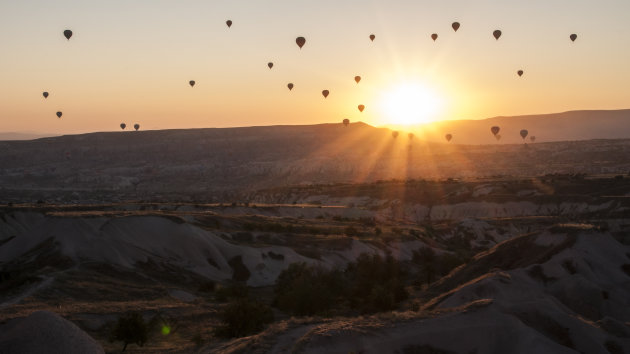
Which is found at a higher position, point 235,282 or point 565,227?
point 565,227

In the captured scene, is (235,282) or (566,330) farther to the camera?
(235,282)

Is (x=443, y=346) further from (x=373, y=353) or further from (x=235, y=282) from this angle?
(x=235, y=282)

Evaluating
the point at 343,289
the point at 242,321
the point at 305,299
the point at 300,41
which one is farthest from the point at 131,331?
the point at 300,41

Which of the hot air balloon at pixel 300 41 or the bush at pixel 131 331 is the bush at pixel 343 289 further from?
the hot air balloon at pixel 300 41

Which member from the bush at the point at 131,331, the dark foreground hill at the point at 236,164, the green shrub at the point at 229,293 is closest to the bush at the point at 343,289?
the green shrub at the point at 229,293

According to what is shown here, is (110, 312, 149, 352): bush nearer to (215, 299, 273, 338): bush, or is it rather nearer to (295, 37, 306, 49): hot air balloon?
(215, 299, 273, 338): bush

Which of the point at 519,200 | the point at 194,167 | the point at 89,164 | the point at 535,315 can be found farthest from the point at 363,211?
the point at 89,164

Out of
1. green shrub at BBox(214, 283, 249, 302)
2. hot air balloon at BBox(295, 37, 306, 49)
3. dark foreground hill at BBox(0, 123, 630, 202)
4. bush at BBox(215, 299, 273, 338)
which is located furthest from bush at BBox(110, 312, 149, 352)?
dark foreground hill at BBox(0, 123, 630, 202)
